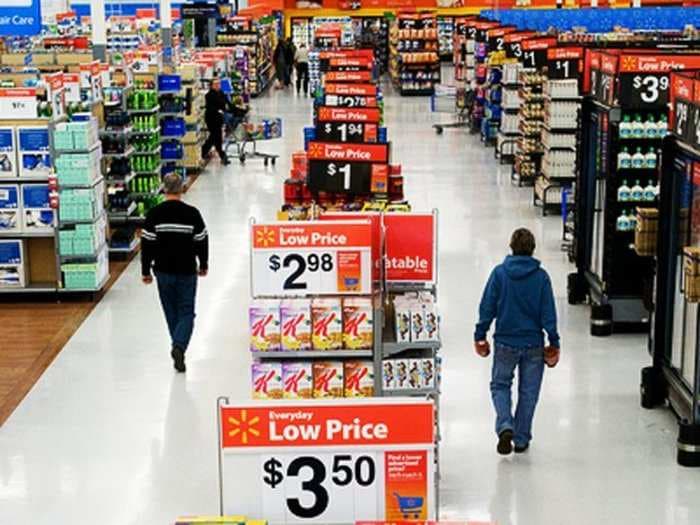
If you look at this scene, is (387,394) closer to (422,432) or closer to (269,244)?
(269,244)

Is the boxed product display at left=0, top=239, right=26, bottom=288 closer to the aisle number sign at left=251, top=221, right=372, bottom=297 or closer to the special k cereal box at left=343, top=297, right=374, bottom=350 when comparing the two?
the aisle number sign at left=251, top=221, right=372, bottom=297

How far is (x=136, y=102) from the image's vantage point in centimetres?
1633

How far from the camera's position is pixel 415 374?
7430mm

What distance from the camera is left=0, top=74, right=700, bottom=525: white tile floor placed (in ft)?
25.6

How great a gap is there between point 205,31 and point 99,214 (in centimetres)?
2406

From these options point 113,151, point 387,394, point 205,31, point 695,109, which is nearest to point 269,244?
point 387,394

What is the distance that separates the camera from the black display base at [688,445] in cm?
831

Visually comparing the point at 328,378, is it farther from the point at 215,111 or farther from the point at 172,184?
the point at 215,111

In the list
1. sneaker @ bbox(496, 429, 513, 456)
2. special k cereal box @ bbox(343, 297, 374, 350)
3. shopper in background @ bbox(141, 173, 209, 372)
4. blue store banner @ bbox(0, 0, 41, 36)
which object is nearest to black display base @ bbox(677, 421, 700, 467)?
sneaker @ bbox(496, 429, 513, 456)

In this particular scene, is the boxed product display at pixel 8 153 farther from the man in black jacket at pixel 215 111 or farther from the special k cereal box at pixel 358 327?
the man in black jacket at pixel 215 111

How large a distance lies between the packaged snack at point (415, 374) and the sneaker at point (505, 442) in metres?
1.22

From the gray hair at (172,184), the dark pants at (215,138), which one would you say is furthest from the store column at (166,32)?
the gray hair at (172,184)

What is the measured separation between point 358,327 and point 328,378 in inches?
13.3

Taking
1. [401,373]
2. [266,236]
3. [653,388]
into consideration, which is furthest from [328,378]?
[653,388]
